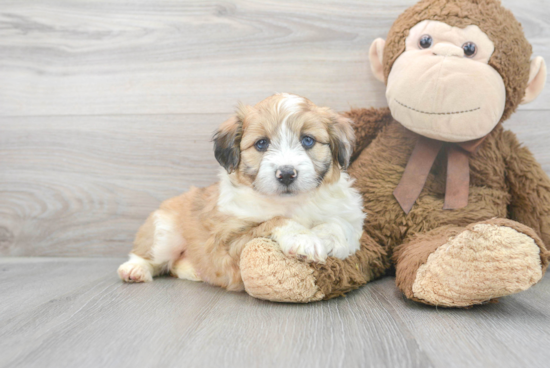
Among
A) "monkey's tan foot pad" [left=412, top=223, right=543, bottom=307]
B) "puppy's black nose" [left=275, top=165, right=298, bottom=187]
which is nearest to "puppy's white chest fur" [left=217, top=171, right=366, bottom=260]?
"puppy's black nose" [left=275, top=165, right=298, bottom=187]

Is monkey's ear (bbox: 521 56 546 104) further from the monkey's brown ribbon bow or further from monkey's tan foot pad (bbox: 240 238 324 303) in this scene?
monkey's tan foot pad (bbox: 240 238 324 303)

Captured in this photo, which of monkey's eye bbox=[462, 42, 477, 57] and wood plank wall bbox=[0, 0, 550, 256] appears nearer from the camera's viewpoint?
monkey's eye bbox=[462, 42, 477, 57]

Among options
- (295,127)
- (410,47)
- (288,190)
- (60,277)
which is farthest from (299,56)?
(60,277)

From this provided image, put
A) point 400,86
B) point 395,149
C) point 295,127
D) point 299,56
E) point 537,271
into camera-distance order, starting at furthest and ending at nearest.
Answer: point 299,56
point 395,149
point 400,86
point 295,127
point 537,271

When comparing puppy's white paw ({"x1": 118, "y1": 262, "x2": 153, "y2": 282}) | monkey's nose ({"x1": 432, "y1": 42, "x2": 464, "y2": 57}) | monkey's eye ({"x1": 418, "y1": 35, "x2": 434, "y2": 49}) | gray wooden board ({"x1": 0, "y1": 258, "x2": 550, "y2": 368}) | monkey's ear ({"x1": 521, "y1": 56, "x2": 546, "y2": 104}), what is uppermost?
monkey's eye ({"x1": 418, "y1": 35, "x2": 434, "y2": 49})

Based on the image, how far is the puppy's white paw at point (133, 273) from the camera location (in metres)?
1.93

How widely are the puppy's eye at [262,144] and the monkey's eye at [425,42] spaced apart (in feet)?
2.57

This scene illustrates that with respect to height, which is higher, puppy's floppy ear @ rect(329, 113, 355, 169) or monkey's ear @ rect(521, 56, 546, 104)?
monkey's ear @ rect(521, 56, 546, 104)

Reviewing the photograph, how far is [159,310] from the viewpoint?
1.48 m

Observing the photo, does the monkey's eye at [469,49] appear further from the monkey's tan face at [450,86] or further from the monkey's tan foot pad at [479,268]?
the monkey's tan foot pad at [479,268]

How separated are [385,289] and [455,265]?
16.0 inches

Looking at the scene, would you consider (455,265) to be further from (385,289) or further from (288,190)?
(288,190)

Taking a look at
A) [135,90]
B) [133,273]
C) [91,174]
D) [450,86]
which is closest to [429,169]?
[450,86]

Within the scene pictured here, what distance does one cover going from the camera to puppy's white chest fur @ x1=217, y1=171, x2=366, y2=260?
5.23ft
